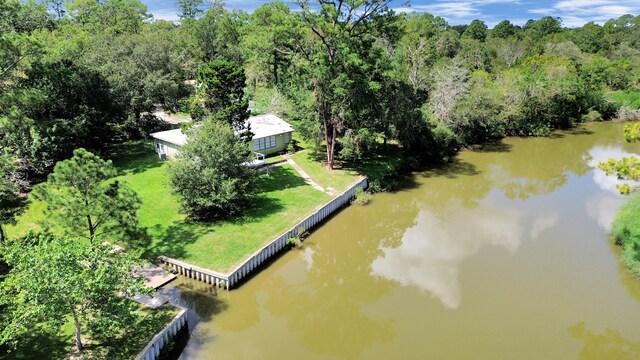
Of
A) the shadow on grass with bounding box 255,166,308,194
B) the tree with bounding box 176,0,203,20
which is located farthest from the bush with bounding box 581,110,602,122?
the tree with bounding box 176,0,203,20

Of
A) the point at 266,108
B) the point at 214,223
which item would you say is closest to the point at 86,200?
the point at 214,223

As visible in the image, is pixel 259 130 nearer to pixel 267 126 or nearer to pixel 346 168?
→ pixel 267 126

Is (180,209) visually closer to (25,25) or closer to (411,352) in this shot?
(411,352)

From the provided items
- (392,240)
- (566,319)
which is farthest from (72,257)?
(566,319)

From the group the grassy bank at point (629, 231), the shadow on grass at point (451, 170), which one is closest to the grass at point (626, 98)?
the shadow on grass at point (451, 170)

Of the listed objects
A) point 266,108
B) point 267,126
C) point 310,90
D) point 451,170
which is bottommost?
point 451,170

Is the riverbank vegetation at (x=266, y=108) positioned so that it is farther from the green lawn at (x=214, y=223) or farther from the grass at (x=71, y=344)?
the grass at (x=71, y=344)
